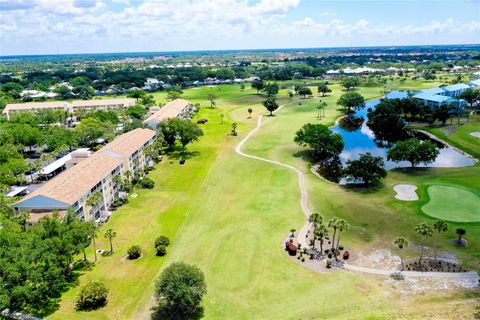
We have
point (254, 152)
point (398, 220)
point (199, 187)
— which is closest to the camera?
point (398, 220)

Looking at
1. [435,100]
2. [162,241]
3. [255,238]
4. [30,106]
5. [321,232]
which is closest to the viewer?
[321,232]

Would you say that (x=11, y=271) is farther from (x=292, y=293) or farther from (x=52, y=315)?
(x=292, y=293)

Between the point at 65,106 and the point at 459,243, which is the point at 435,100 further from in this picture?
the point at 65,106

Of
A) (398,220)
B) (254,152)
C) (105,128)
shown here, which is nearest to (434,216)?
(398,220)

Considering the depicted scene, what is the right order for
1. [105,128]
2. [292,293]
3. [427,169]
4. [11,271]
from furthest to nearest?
[105,128] < [427,169] < [292,293] < [11,271]

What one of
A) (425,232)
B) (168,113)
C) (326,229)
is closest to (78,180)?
(326,229)

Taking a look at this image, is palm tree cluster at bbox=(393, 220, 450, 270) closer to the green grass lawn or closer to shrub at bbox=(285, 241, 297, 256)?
A: the green grass lawn

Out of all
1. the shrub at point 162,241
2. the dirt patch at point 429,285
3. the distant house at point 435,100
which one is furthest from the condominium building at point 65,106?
the dirt patch at point 429,285
